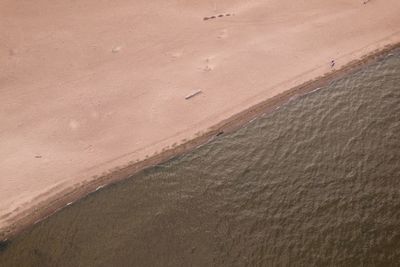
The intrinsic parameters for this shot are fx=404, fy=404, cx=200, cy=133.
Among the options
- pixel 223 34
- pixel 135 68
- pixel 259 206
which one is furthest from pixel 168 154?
pixel 223 34

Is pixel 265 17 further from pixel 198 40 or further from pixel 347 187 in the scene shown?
pixel 347 187

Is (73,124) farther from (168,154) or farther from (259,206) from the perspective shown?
(259,206)

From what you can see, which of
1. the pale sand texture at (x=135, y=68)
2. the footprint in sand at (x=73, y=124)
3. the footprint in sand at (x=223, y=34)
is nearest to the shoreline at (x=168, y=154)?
the pale sand texture at (x=135, y=68)

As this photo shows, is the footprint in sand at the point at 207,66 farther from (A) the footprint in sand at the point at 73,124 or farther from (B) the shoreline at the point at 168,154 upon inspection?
(A) the footprint in sand at the point at 73,124

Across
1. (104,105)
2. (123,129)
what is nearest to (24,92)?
(104,105)

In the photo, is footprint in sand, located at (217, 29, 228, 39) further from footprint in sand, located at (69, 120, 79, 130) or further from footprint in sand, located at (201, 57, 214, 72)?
footprint in sand, located at (69, 120, 79, 130)

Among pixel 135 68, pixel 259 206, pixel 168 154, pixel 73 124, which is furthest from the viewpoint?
pixel 135 68

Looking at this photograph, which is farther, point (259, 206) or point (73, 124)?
point (73, 124)

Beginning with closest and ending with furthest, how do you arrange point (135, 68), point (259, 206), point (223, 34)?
1. point (259, 206)
2. point (135, 68)
3. point (223, 34)
